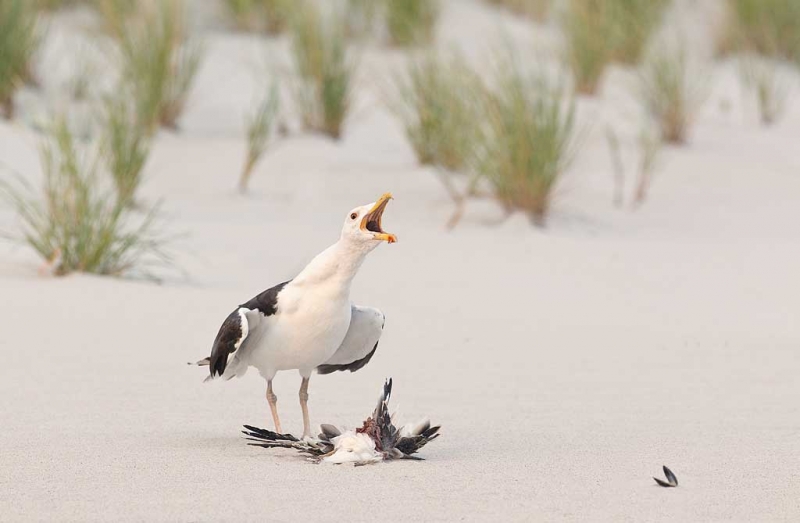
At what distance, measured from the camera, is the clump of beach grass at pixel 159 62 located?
10914 mm

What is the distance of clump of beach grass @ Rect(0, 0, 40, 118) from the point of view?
10852mm

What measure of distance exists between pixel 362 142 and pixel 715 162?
127 inches

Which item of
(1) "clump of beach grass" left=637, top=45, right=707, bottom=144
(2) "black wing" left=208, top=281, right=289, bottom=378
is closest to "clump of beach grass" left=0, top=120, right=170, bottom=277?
(2) "black wing" left=208, top=281, right=289, bottom=378

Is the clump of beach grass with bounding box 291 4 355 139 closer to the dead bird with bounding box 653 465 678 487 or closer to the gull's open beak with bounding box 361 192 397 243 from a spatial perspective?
the gull's open beak with bounding box 361 192 397 243

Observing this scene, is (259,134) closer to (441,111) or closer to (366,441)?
(441,111)

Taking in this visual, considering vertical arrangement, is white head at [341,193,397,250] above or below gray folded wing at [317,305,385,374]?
above

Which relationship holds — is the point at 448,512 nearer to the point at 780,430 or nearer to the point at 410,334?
the point at 780,430

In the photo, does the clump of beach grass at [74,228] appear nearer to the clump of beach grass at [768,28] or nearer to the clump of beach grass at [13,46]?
the clump of beach grass at [13,46]

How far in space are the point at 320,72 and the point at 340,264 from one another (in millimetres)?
7582

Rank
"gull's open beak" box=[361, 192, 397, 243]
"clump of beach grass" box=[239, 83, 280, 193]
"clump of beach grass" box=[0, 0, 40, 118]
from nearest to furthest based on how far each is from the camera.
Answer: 1. "gull's open beak" box=[361, 192, 397, 243]
2. "clump of beach grass" box=[239, 83, 280, 193]
3. "clump of beach grass" box=[0, 0, 40, 118]

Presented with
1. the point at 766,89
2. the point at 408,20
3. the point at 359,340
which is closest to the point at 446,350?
the point at 359,340

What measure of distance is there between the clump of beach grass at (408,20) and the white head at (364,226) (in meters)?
10.0

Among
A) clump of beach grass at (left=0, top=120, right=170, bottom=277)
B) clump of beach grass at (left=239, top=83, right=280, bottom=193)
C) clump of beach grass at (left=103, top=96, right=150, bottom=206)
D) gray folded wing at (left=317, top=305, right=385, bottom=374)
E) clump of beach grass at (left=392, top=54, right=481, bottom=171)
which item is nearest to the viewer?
gray folded wing at (left=317, top=305, right=385, bottom=374)

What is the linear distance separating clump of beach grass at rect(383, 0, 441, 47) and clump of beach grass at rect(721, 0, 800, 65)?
3538mm
